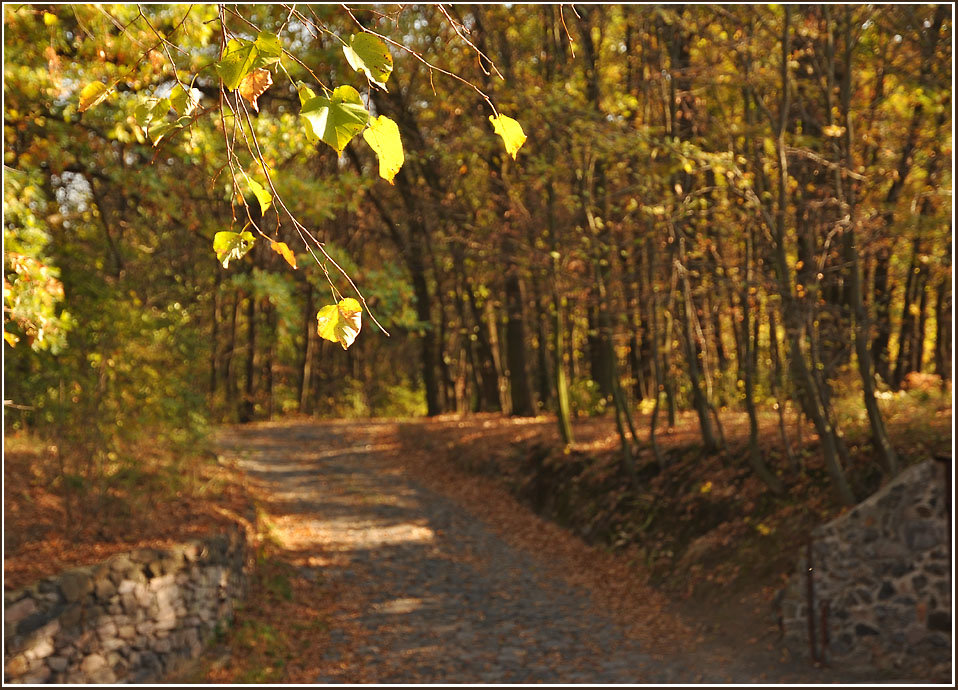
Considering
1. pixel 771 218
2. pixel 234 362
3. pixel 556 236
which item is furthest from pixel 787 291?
pixel 234 362

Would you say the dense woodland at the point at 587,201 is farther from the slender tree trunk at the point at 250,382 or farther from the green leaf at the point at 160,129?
the slender tree trunk at the point at 250,382

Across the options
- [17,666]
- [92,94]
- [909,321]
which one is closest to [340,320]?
[92,94]

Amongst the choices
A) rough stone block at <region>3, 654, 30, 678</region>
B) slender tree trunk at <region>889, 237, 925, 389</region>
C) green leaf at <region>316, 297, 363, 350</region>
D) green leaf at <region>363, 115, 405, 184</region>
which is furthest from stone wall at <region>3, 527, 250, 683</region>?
slender tree trunk at <region>889, 237, 925, 389</region>

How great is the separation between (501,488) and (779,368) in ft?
20.9

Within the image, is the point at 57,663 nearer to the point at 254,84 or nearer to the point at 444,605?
the point at 444,605

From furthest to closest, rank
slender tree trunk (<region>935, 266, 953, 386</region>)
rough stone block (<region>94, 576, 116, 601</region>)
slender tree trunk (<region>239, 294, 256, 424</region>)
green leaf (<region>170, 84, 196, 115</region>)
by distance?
slender tree trunk (<region>239, 294, 256, 424</region>)
slender tree trunk (<region>935, 266, 953, 386</region>)
rough stone block (<region>94, 576, 116, 601</region>)
green leaf (<region>170, 84, 196, 115</region>)

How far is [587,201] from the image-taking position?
1280 centimetres

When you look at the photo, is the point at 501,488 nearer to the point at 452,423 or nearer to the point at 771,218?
the point at 452,423

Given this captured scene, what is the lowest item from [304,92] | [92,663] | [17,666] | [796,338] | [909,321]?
[92,663]

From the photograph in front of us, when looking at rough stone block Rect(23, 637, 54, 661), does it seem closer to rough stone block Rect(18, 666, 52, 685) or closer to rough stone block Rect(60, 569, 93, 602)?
rough stone block Rect(18, 666, 52, 685)

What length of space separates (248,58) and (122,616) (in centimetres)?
777

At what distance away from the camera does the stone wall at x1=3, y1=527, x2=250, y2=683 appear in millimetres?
7367

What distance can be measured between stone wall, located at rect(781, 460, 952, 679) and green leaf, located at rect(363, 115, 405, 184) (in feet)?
24.7

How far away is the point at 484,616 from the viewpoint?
32.9ft
